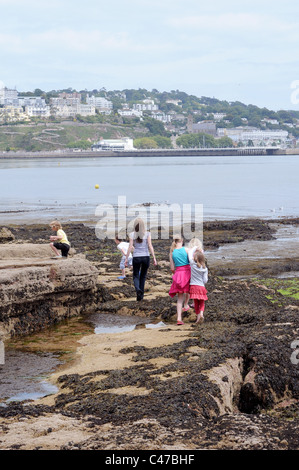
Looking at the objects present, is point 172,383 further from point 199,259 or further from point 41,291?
point 41,291

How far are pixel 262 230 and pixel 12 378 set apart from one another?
2139 cm

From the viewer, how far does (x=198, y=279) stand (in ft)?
36.5

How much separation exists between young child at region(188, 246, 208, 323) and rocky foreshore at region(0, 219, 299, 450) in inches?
10.5

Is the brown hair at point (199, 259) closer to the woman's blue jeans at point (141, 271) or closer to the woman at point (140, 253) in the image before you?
the woman at point (140, 253)

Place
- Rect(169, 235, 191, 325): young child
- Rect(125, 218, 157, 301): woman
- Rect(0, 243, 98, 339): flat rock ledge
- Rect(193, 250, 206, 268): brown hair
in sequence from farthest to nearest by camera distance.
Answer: Rect(125, 218, 157, 301): woman < Rect(169, 235, 191, 325): young child < Rect(0, 243, 98, 339): flat rock ledge < Rect(193, 250, 206, 268): brown hair

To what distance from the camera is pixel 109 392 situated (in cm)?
736

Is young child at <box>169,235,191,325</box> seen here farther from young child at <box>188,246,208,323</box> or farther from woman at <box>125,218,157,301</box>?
woman at <box>125,218,157,301</box>

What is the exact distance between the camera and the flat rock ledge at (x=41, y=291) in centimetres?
1111

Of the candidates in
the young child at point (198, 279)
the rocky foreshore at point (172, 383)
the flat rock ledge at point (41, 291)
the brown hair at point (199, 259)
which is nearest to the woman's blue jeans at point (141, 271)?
the rocky foreshore at point (172, 383)

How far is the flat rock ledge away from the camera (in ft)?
36.4

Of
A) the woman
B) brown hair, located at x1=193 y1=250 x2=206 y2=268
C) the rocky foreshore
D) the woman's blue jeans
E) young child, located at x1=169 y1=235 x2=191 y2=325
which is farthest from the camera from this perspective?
the woman's blue jeans

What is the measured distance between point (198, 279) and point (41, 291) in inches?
107

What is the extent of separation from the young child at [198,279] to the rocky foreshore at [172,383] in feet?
0.88

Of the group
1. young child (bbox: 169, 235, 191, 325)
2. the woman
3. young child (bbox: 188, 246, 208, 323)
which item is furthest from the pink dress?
the woman
